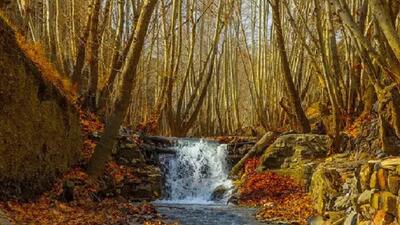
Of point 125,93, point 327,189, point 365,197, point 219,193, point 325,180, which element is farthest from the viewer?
point 219,193

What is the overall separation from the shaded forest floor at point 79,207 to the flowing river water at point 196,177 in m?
1.45

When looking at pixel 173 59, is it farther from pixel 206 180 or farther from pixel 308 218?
pixel 308 218

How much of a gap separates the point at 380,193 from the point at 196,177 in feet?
36.0

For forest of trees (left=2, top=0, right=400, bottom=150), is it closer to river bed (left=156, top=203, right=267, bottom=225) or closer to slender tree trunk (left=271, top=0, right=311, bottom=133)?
slender tree trunk (left=271, top=0, right=311, bottom=133)

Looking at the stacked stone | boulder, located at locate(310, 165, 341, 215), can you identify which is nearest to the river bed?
boulder, located at locate(310, 165, 341, 215)

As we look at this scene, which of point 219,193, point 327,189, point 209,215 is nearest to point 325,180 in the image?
point 327,189

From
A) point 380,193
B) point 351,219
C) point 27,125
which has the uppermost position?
point 27,125

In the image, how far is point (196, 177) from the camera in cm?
1627

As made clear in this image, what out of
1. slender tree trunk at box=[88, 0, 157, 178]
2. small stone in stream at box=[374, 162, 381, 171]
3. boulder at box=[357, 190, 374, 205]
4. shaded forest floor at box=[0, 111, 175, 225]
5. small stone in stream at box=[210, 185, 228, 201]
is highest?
slender tree trunk at box=[88, 0, 157, 178]

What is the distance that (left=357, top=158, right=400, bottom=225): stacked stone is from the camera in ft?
17.0

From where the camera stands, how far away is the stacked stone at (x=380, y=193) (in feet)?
17.0

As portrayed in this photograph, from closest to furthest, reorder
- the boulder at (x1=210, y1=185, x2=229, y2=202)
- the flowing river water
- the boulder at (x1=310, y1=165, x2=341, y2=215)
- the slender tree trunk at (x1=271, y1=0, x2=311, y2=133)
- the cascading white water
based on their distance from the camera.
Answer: the boulder at (x1=310, y1=165, x2=341, y2=215)
the flowing river water
the boulder at (x1=210, y1=185, x2=229, y2=202)
the slender tree trunk at (x1=271, y1=0, x2=311, y2=133)
the cascading white water

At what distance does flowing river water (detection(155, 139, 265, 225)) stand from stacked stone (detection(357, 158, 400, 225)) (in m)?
5.42

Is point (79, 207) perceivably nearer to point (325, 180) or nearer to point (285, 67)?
point (325, 180)
